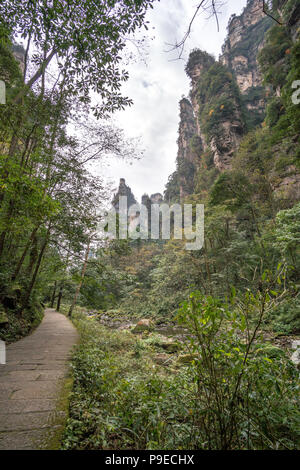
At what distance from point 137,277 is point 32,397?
6.63 meters

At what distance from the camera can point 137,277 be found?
8820 millimetres

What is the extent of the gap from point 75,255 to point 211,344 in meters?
5.06

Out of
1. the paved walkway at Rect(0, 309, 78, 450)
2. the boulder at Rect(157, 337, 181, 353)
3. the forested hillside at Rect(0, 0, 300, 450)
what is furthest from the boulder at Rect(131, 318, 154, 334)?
the paved walkway at Rect(0, 309, 78, 450)

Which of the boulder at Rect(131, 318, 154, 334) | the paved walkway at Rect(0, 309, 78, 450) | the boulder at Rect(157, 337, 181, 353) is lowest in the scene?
the boulder at Rect(131, 318, 154, 334)

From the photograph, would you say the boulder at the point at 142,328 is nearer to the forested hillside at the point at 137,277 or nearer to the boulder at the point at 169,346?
the forested hillside at the point at 137,277

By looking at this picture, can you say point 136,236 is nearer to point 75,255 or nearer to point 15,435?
point 75,255

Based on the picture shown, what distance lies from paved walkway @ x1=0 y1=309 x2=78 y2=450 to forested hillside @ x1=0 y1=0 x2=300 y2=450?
0.20 m

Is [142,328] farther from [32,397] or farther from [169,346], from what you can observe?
[32,397]

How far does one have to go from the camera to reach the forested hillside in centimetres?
145

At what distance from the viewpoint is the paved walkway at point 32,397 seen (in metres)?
1.61

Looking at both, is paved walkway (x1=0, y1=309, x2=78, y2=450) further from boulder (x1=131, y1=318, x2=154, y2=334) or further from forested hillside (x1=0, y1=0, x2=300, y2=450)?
boulder (x1=131, y1=318, x2=154, y2=334)

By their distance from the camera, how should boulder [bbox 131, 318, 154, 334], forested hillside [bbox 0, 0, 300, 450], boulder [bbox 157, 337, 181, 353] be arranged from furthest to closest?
boulder [bbox 131, 318, 154, 334], boulder [bbox 157, 337, 181, 353], forested hillside [bbox 0, 0, 300, 450]

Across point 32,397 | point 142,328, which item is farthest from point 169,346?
point 32,397

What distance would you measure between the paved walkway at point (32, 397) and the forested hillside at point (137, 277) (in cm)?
20
